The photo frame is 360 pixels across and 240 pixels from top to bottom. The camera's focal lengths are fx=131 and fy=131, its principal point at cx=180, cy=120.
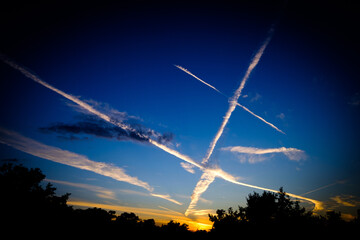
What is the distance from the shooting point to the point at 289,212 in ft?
89.0

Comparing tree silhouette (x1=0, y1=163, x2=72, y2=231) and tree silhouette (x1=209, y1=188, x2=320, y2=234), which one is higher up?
tree silhouette (x1=209, y1=188, x2=320, y2=234)

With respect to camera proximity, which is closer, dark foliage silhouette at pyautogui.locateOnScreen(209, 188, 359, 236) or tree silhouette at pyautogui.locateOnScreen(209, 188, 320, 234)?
dark foliage silhouette at pyautogui.locateOnScreen(209, 188, 359, 236)

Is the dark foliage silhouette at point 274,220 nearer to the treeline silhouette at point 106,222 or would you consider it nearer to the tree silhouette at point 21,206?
the treeline silhouette at point 106,222

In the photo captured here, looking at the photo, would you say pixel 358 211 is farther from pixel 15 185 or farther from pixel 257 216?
pixel 15 185

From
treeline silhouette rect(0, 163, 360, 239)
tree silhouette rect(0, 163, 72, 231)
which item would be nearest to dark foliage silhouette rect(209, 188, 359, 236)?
treeline silhouette rect(0, 163, 360, 239)

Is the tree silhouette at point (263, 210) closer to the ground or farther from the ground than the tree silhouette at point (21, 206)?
farther from the ground

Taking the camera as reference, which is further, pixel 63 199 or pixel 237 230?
pixel 63 199

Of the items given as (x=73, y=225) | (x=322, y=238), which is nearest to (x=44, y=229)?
(x=73, y=225)

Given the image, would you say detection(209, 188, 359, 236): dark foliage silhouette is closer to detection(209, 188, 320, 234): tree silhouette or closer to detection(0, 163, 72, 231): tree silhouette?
detection(209, 188, 320, 234): tree silhouette

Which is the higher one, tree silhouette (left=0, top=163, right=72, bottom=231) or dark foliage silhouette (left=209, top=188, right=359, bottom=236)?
dark foliage silhouette (left=209, top=188, right=359, bottom=236)

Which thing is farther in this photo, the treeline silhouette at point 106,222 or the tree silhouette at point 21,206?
the tree silhouette at point 21,206

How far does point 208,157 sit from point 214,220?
52.4 feet

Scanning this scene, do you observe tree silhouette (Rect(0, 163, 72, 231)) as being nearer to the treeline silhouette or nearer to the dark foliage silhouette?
the treeline silhouette

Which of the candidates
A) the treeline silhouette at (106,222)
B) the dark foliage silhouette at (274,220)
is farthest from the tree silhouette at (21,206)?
the dark foliage silhouette at (274,220)
